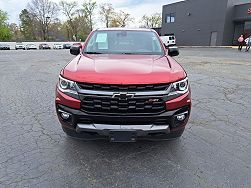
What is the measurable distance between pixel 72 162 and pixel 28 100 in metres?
3.33

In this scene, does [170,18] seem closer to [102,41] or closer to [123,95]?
[102,41]

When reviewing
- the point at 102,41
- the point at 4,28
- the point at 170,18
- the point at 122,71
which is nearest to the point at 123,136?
the point at 122,71

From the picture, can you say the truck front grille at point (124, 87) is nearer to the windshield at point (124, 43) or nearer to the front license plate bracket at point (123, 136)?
the front license plate bracket at point (123, 136)

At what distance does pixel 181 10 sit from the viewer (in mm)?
41625

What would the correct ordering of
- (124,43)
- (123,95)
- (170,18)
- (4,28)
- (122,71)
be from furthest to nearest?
(4,28) < (170,18) < (124,43) < (122,71) < (123,95)

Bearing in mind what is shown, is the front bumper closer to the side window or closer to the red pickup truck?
the red pickup truck

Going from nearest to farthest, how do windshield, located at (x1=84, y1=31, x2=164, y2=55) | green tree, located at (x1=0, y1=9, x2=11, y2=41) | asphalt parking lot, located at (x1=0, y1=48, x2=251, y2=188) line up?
asphalt parking lot, located at (x1=0, y1=48, x2=251, y2=188), windshield, located at (x1=84, y1=31, x2=164, y2=55), green tree, located at (x1=0, y1=9, x2=11, y2=41)

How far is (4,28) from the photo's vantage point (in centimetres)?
7006

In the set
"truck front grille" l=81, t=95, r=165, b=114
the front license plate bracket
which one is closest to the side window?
"truck front grille" l=81, t=95, r=165, b=114

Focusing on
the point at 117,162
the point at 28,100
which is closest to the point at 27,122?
the point at 28,100

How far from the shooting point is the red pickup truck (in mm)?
2807

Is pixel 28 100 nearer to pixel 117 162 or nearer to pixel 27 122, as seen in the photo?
pixel 27 122

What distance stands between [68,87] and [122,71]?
728 millimetres

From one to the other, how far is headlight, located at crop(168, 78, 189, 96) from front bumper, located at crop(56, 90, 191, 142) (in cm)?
8
